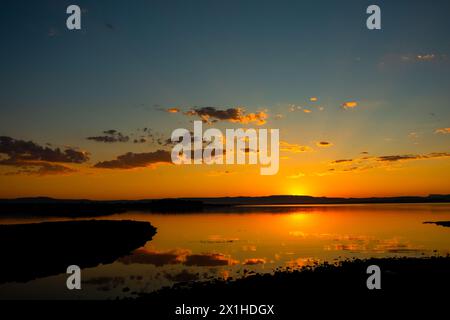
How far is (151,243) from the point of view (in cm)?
5700

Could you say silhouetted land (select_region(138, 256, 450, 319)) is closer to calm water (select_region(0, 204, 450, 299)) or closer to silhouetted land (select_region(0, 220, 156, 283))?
calm water (select_region(0, 204, 450, 299))

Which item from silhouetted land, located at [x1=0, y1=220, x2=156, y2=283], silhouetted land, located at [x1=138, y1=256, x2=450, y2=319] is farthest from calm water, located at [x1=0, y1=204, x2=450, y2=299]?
silhouetted land, located at [x1=138, y1=256, x2=450, y2=319]

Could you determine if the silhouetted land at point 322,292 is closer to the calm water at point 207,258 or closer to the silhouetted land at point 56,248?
the calm water at point 207,258

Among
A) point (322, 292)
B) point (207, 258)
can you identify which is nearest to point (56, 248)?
point (207, 258)

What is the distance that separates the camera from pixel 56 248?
44.6m

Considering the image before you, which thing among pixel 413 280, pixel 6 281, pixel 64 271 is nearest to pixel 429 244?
pixel 413 280

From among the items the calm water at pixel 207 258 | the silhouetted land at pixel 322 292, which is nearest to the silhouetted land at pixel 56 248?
the calm water at pixel 207 258

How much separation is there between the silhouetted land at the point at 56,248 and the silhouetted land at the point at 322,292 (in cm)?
1469

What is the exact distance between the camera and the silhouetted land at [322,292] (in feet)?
70.8

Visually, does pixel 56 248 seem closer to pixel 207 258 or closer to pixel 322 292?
pixel 207 258
